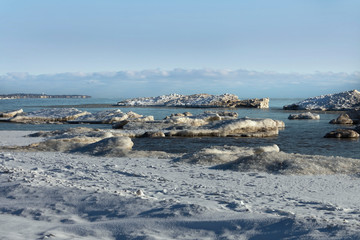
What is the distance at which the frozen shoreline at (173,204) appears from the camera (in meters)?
6.80

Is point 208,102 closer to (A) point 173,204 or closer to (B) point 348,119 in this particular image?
(B) point 348,119

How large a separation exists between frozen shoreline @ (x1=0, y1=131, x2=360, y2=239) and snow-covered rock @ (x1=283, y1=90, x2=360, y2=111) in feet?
300

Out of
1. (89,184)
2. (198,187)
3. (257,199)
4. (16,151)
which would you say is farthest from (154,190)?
(16,151)

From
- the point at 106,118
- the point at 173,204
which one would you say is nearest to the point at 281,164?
the point at 173,204

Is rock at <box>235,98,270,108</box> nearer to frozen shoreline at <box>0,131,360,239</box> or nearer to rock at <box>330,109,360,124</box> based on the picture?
rock at <box>330,109,360,124</box>

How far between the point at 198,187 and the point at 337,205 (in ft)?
12.0

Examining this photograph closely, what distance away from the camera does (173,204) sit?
832 centimetres

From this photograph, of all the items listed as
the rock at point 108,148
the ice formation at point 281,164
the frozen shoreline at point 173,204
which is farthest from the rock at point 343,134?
the frozen shoreline at point 173,204

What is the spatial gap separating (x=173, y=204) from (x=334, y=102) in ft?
326

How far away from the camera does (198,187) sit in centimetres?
1051

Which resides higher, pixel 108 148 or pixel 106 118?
pixel 108 148

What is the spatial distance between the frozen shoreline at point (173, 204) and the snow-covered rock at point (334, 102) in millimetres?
91449

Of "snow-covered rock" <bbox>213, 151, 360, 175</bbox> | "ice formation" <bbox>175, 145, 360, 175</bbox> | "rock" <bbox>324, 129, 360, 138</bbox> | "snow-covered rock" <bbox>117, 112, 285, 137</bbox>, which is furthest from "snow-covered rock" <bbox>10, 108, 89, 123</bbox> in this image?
"snow-covered rock" <bbox>213, 151, 360, 175</bbox>

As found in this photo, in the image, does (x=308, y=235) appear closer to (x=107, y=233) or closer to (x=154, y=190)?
(x=107, y=233)
